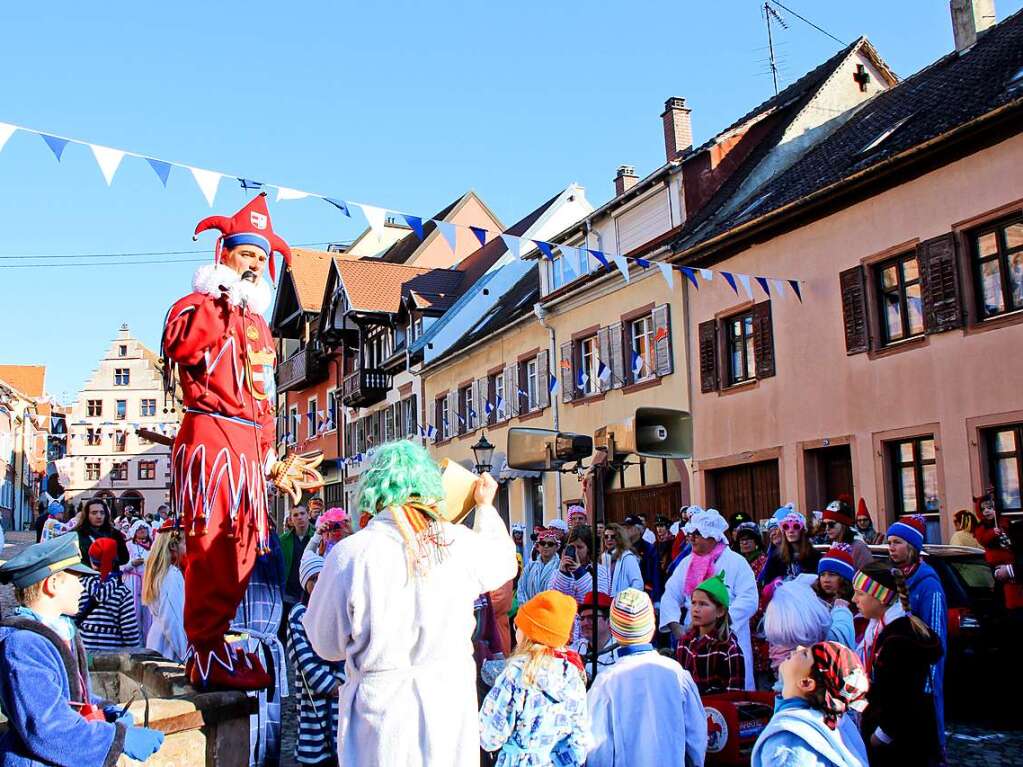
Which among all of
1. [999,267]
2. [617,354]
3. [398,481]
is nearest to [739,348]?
[617,354]

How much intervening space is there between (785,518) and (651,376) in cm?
1163

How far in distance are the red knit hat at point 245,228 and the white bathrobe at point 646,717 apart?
243 cm

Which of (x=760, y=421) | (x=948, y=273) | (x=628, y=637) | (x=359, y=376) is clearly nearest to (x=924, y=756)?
(x=628, y=637)

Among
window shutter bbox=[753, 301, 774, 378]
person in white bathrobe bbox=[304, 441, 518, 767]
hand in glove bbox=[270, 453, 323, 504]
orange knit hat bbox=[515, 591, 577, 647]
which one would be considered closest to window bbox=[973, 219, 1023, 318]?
window shutter bbox=[753, 301, 774, 378]

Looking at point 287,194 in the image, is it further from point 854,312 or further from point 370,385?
point 370,385

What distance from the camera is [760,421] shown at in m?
16.8

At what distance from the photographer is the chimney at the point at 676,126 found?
24.2 meters

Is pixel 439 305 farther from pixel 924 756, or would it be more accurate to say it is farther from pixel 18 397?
pixel 18 397

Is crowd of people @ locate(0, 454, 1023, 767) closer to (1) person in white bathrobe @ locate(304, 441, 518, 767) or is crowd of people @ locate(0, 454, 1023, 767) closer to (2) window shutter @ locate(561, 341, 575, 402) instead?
(1) person in white bathrobe @ locate(304, 441, 518, 767)

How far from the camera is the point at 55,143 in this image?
6824 mm

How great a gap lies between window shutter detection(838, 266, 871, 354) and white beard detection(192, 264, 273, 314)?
40.0ft

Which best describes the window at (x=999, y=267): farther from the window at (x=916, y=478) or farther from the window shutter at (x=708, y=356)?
the window shutter at (x=708, y=356)

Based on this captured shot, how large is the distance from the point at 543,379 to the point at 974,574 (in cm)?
1569

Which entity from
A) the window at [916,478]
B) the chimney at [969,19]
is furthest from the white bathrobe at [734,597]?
the chimney at [969,19]
